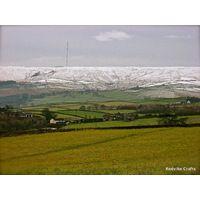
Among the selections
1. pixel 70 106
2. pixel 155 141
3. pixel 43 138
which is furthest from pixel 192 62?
pixel 43 138

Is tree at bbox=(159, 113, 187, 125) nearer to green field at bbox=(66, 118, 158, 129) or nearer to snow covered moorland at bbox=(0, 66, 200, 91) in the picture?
green field at bbox=(66, 118, 158, 129)

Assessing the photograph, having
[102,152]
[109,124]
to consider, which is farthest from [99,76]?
[102,152]

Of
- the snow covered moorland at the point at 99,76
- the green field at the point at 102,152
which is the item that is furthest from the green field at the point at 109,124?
the snow covered moorland at the point at 99,76

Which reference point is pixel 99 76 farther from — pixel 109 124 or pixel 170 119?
pixel 170 119

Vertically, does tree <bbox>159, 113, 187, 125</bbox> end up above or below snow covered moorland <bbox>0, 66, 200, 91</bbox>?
below

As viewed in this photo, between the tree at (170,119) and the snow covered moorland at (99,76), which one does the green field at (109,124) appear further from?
the snow covered moorland at (99,76)

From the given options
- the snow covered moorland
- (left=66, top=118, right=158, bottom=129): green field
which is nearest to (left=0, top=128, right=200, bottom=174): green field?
(left=66, top=118, right=158, bottom=129): green field
